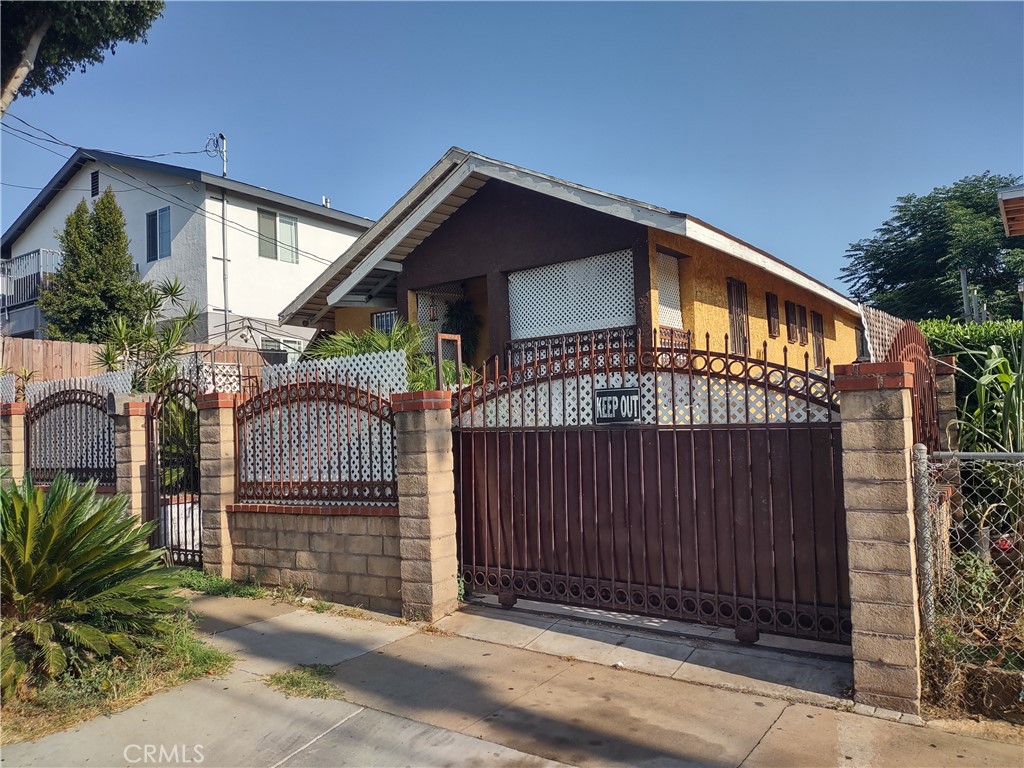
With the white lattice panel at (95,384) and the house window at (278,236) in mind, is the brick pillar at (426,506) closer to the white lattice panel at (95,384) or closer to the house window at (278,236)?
the white lattice panel at (95,384)

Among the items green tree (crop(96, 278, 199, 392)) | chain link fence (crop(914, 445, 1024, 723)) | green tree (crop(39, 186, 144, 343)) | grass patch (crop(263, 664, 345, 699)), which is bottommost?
grass patch (crop(263, 664, 345, 699))

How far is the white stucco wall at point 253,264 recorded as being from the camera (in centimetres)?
2038

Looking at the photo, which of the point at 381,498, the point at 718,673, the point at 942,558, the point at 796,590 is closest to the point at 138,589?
the point at 381,498

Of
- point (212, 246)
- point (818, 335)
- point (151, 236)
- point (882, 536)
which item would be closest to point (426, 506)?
point (882, 536)

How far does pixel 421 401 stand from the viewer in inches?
249

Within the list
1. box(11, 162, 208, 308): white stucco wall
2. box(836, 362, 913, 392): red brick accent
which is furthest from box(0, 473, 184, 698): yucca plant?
box(11, 162, 208, 308): white stucco wall

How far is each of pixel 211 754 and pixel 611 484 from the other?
324 cm

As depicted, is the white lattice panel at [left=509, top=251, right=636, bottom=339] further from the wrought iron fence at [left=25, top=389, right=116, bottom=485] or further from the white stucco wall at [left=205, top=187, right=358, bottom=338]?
the white stucco wall at [left=205, top=187, right=358, bottom=338]

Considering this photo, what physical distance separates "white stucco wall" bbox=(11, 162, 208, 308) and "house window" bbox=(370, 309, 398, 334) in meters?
7.05

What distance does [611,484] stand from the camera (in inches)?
228

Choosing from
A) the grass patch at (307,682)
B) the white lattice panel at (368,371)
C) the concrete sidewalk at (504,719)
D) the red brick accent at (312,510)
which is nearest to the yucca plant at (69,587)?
the concrete sidewalk at (504,719)

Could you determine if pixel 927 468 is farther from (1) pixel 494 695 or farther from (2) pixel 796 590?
(1) pixel 494 695

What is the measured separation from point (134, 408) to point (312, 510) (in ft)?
10.2

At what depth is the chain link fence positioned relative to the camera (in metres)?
4.20
